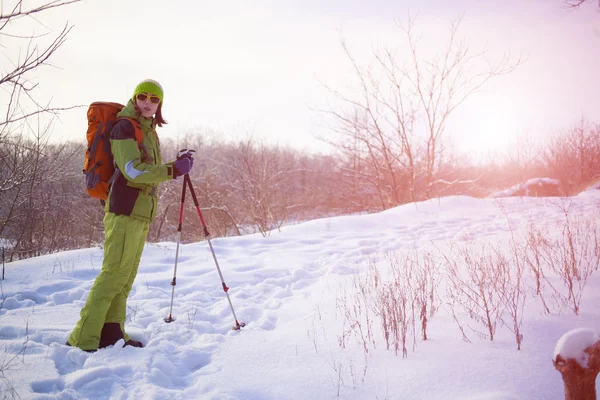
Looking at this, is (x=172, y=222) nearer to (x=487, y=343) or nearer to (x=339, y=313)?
(x=339, y=313)

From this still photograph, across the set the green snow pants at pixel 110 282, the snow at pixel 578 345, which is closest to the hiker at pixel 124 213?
the green snow pants at pixel 110 282

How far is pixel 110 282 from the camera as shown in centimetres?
280

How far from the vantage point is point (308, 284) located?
5.06m

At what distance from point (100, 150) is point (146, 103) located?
60 centimetres

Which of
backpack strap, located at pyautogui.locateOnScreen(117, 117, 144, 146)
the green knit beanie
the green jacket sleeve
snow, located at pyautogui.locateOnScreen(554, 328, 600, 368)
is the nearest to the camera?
snow, located at pyautogui.locateOnScreen(554, 328, 600, 368)

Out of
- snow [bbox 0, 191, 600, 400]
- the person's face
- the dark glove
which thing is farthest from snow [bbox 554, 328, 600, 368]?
the person's face

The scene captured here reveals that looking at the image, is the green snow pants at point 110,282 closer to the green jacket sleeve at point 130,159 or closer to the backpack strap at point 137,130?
the green jacket sleeve at point 130,159

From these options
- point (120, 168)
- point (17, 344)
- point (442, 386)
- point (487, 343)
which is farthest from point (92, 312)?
point (487, 343)

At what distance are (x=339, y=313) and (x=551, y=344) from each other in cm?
192

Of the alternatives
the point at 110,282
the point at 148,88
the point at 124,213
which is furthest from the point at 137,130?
the point at 110,282

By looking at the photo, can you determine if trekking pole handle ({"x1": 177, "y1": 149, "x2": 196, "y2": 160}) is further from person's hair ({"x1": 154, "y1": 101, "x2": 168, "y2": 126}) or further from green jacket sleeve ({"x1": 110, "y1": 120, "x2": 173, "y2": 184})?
person's hair ({"x1": 154, "y1": 101, "x2": 168, "y2": 126})

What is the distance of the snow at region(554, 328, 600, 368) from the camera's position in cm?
145

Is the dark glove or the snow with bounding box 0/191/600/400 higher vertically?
the dark glove

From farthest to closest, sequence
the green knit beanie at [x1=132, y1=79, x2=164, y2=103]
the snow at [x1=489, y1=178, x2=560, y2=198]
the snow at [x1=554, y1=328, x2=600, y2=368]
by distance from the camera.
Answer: the snow at [x1=489, y1=178, x2=560, y2=198]
the green knit beanie at [x1=132, y1=79, x2=164, y2=103]
the snow at [x1=554, y1=328, x2=600, y2=368]
